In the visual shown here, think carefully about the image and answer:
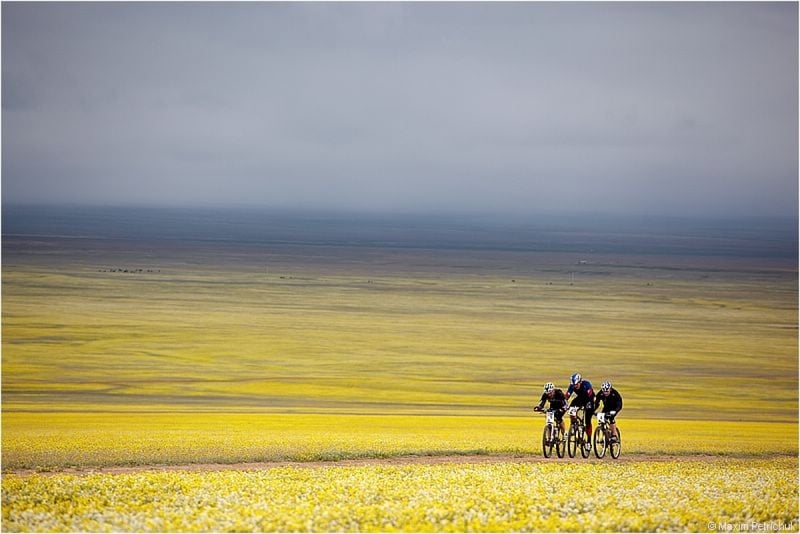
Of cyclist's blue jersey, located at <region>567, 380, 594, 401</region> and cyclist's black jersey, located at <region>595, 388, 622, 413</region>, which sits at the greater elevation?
cyclist's blue jersey, located at <region>567, 380, 594, 401</region>

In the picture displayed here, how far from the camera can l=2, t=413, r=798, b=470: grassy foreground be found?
24.6 metres

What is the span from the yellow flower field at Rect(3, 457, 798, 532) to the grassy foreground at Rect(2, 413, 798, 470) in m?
3.87

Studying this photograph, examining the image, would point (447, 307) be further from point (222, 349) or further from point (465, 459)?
point (465, 459)

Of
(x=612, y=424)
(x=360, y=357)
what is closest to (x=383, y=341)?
(x=360, y=357)

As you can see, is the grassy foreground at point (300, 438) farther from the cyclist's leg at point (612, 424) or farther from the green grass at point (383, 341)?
the green grass at point (383, 341)

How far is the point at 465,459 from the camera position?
24.7 metres

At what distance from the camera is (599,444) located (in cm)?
2491

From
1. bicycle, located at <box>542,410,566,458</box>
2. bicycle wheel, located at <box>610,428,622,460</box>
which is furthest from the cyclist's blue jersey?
bicycle wheel, located at <box>610,428,622,460</box>

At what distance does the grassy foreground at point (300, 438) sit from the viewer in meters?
24.6

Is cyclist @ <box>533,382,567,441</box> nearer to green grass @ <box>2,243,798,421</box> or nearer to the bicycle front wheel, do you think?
the bicycle front wheel

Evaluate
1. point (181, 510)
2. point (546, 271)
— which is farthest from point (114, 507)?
point (546, 271)

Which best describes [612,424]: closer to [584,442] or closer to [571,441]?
[584,442]

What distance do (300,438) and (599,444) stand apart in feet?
32.2

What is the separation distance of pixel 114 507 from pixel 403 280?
134m
